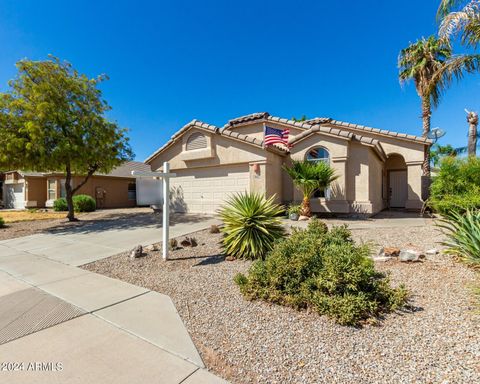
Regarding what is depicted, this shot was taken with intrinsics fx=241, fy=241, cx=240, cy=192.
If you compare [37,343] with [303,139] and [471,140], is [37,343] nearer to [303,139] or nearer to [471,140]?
[303,139]

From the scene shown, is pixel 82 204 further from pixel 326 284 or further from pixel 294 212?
pixel 326 284

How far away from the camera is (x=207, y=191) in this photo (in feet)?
46.5

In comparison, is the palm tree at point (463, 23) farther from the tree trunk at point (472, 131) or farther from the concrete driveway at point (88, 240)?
the concrete driveway at point (88, 240)

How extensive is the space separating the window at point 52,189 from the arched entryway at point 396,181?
88.2ft

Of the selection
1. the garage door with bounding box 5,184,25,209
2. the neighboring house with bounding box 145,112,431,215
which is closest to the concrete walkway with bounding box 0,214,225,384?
the neighboring house with bounding box 145,112,431,215

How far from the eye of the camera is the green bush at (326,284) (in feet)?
10.4

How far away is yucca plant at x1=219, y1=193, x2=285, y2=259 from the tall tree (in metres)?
9.90

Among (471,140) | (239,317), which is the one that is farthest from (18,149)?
(471,140)

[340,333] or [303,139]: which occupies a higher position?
[303,139]

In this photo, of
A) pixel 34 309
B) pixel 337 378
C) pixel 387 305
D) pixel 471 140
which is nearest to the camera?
pixel 337 378

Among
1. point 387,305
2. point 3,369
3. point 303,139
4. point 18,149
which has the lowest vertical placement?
point 3,369

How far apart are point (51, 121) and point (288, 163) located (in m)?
11.8

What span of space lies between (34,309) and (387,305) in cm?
525

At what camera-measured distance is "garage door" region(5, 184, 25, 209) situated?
22925 millimetres
